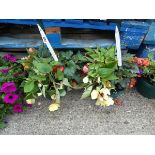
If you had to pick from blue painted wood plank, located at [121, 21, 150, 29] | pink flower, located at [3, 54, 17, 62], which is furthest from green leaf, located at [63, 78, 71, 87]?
blue painted wood plank, located at [121, 21, 150, 29]

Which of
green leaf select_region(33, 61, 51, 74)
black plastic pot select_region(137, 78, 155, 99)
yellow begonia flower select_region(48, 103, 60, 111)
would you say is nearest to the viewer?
green leaf select_region(33, 61, 51, 74)

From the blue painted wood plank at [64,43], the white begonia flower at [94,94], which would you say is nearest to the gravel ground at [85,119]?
the white begonia flower at [94,94]

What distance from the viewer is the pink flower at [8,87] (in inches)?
65.7

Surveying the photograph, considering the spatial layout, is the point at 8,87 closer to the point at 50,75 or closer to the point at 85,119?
the point at 50,75

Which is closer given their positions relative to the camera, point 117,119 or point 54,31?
point 117,119

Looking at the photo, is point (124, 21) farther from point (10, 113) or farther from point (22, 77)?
point (10, 113)

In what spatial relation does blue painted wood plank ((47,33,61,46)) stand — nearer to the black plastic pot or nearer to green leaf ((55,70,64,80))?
green leaf ((55,70,64,80))

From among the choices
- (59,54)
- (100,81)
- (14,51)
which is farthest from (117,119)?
(14,51)

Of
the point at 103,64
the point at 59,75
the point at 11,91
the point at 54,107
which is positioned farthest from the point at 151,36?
the point at 11,91

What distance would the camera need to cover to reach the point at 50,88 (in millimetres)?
1780

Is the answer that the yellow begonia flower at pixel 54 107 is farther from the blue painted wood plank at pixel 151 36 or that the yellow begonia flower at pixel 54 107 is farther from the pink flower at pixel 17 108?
the blue painted wood plank at pixel 151 36

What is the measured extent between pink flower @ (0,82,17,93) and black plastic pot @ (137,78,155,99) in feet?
2.96

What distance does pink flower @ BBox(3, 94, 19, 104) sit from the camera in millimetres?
1673

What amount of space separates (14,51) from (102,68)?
833 millimetres
